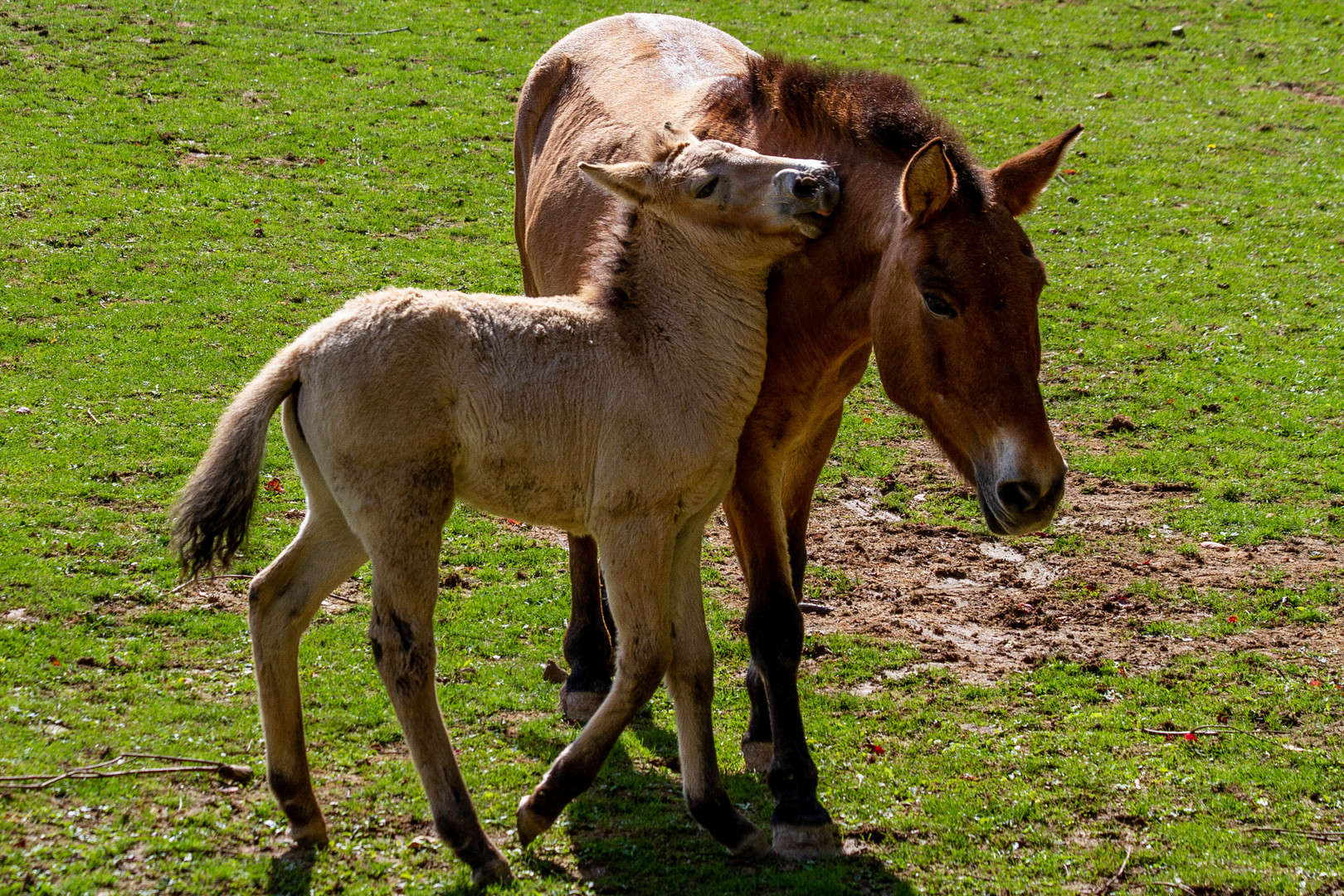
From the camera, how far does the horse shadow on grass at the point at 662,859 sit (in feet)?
16.2

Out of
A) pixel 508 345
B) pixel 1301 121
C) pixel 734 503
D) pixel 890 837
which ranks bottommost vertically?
pixel 890 837

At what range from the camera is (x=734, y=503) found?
5836mm

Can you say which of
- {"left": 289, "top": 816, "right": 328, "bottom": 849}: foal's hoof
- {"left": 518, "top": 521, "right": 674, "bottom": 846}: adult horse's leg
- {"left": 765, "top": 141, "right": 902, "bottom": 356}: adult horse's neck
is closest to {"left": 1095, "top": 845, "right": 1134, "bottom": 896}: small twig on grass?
{"left": 518, "top": 521, "right": 674, "bottom": 846}: adult horse's leg

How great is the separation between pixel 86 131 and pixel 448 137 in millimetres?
4406

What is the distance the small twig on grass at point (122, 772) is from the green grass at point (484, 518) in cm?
7

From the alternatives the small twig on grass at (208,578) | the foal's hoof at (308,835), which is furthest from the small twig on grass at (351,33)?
the foal's hoof at (308,835)

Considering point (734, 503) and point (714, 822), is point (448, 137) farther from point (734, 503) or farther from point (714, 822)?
point (714, 822)

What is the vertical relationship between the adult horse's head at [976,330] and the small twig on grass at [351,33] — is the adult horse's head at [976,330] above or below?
below

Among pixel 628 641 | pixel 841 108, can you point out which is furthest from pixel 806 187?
pixel 628 641

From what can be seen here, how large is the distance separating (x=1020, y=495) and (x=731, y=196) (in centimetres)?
176

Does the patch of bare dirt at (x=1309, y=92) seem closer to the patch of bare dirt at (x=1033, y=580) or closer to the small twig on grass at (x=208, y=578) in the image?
the patch of bare dirt at (x=1033, y=580)

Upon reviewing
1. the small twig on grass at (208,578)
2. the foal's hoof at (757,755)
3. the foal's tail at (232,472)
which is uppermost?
the foal's tail at (232,472)

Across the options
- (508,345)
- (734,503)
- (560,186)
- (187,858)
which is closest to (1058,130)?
(560,186)

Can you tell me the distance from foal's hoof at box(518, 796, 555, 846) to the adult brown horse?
1116 mm
